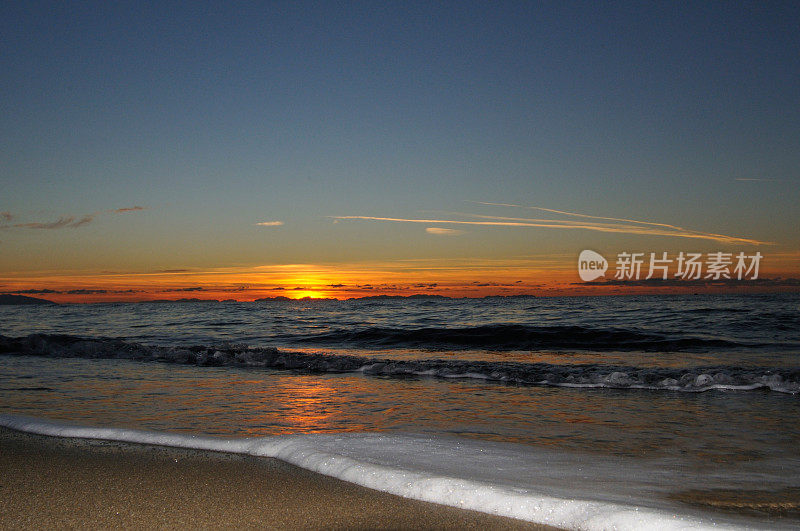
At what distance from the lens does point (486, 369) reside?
10781 millimetres

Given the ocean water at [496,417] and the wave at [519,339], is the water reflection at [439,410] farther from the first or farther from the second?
the wave at [519,339]

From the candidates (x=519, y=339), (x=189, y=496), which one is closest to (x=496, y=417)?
(x=189, y=496)

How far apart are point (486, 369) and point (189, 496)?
25.6 ft

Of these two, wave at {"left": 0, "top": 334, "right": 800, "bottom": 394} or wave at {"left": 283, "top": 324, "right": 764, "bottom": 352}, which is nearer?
wave at {"left": 0, "top": 334, "right": 800, "bottom": 394}

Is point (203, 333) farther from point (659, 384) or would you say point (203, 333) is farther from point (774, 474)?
point (774, 474)

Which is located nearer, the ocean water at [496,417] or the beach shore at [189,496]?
the beach shore at [189,496]

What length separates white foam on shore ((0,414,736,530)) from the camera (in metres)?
3.13

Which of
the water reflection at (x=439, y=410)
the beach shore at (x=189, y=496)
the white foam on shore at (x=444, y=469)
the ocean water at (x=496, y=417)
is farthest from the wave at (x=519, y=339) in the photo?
the beach shore at (x=189, y=496)

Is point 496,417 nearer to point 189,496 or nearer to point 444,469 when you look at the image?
point 444,469

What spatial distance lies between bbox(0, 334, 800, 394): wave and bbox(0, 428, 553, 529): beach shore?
606 centimetres

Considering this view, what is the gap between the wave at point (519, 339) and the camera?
608 inches

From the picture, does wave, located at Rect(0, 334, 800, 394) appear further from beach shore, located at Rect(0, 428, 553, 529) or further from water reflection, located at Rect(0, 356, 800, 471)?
beach shore, located at Rect(0, 428, 553, 529)

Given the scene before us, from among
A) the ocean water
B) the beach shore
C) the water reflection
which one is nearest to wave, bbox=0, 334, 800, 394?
the ocean water

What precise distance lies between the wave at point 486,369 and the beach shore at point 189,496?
606 centimetres
